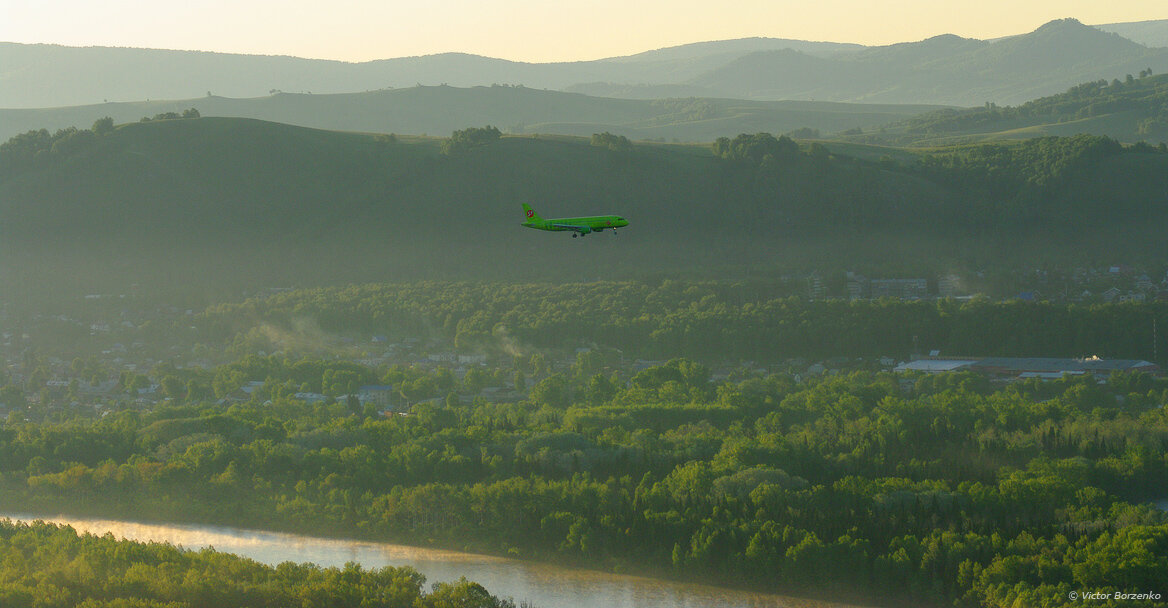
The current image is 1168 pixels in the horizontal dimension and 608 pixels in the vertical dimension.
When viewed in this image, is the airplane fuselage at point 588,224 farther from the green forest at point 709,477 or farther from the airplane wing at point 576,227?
the green forest at point 709,477

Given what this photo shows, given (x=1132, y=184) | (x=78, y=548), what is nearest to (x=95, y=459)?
(x=78, y=548)

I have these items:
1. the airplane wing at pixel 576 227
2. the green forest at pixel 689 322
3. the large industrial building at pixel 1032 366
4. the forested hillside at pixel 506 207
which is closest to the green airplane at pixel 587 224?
the airplane wing at pixel 576 227

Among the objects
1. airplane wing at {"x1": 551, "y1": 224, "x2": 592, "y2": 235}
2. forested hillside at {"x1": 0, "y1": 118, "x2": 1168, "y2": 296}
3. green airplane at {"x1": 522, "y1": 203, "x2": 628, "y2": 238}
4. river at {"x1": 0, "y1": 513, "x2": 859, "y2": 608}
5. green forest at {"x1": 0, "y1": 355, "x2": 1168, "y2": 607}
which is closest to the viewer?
green forest at {"x1": 0, "y1": 355, "x2": 1168, "y2": 607}

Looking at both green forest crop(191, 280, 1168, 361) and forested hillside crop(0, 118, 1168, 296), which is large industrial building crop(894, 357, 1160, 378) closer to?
green forest crop(191, 280, 1168, 361)

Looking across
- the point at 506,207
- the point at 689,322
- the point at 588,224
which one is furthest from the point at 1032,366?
the point at 506,207

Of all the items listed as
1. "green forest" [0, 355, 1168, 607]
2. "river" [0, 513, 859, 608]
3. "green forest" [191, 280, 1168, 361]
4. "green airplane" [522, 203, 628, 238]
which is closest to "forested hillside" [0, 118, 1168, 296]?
"green forest" [191, 280, 1168, 361]
